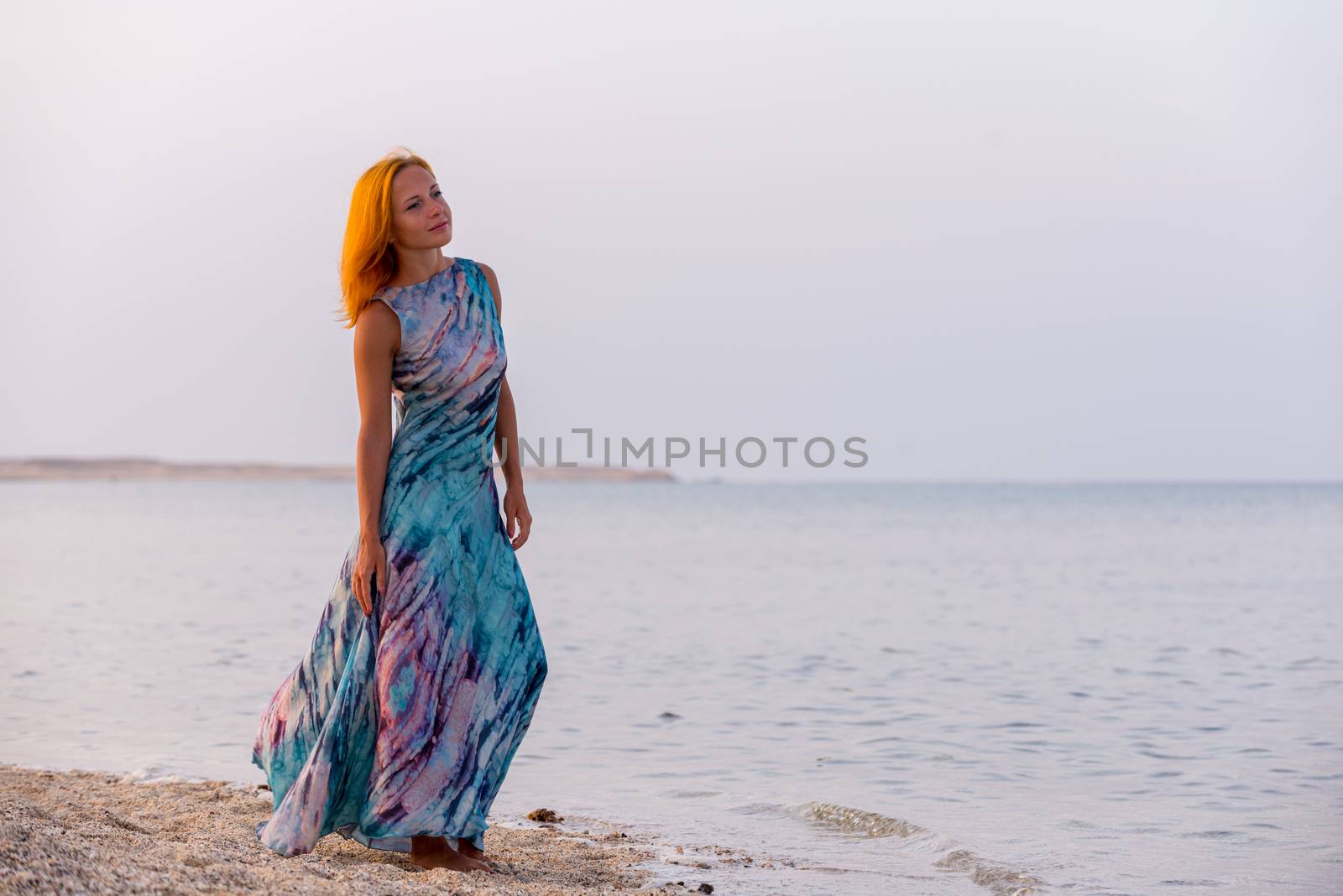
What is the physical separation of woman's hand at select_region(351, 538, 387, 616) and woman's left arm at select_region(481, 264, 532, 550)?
0.39m

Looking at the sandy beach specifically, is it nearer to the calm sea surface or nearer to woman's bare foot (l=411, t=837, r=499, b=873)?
woman's bare foot (l=411, t=837, r=499, b=873)

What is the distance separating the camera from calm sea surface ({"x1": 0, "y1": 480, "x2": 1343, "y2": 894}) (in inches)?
180

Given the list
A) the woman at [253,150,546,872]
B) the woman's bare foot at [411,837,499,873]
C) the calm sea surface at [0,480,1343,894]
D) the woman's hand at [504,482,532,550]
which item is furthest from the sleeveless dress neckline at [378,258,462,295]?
the calm sea surface at [0,480,1343,894]

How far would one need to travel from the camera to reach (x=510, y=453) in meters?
3.82

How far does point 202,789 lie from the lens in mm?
4918

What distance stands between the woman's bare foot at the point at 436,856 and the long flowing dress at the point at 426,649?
28 mm

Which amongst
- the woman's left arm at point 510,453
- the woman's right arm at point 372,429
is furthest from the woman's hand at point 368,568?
the woman's left arm at point 510,453

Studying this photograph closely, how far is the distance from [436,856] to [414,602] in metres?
0.65

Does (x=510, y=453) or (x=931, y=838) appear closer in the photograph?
(x=510, y=453)

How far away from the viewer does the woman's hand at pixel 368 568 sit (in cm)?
347

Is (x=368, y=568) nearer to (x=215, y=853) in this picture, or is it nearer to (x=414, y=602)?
(x=414, y=602)

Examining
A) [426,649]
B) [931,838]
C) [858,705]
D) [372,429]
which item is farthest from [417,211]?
[858,705]

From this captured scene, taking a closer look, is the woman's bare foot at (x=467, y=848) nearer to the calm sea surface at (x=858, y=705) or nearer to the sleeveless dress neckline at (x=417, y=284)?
the calm sea surface at (x=858, y=705)

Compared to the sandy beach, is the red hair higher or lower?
higher
